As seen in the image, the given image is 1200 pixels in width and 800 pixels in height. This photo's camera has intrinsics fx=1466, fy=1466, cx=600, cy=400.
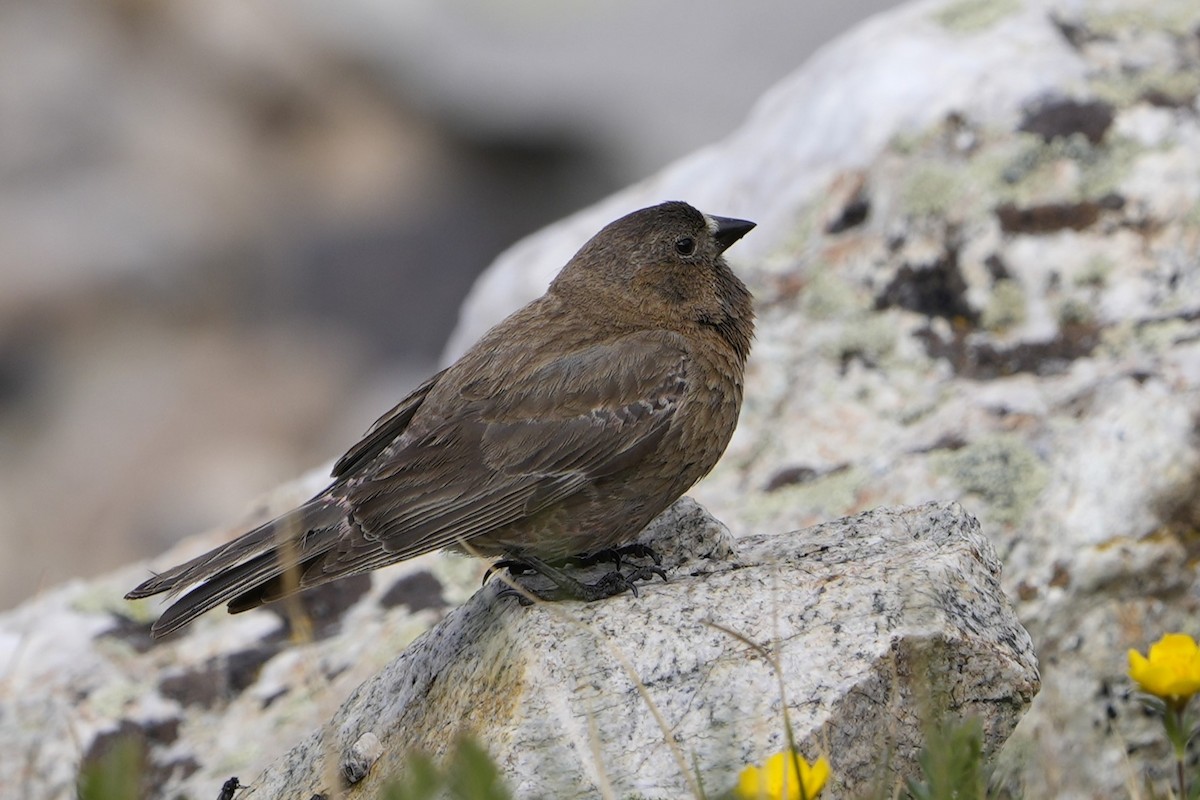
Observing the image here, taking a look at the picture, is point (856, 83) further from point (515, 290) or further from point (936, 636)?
point (936, 636)

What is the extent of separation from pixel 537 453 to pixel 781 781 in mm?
2132

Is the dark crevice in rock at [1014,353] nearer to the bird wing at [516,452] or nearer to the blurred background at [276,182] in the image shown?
the bird wing at [516,452]

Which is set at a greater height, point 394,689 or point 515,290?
point 515,290

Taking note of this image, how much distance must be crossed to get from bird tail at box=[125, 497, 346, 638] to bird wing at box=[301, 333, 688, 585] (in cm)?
9

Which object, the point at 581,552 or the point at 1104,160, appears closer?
the point at 581,552

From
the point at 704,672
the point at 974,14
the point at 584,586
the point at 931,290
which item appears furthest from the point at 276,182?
the point at 704,672

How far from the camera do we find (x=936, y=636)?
163 inches

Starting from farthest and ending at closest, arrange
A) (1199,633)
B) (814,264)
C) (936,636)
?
(814,264) → (1199,633) → (936,636)

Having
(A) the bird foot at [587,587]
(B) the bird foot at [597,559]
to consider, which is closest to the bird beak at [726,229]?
(B) the bird foot at [597,559]

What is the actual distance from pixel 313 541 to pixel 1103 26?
17.3ft

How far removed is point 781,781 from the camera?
343cm

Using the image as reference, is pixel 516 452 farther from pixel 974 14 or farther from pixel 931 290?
pixel 974 14

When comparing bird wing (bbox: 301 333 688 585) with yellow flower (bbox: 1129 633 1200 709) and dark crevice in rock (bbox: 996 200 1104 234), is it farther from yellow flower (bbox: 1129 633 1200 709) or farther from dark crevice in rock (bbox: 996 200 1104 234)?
dark crevice in rock (bbox: 996 200 1104 234)

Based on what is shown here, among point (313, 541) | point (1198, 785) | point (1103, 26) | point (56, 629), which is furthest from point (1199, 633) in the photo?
point (56, 629)
